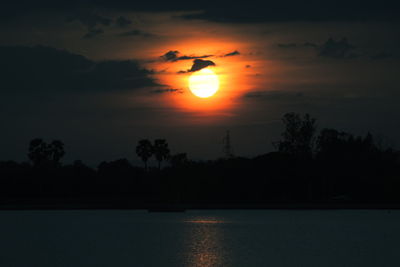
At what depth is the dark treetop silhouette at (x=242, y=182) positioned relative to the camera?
4577 inches

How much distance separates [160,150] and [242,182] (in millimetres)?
47232

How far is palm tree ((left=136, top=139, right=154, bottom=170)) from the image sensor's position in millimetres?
162000

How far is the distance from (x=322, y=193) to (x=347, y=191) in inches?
181

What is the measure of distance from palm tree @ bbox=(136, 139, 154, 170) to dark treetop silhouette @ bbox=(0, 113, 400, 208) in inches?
910
